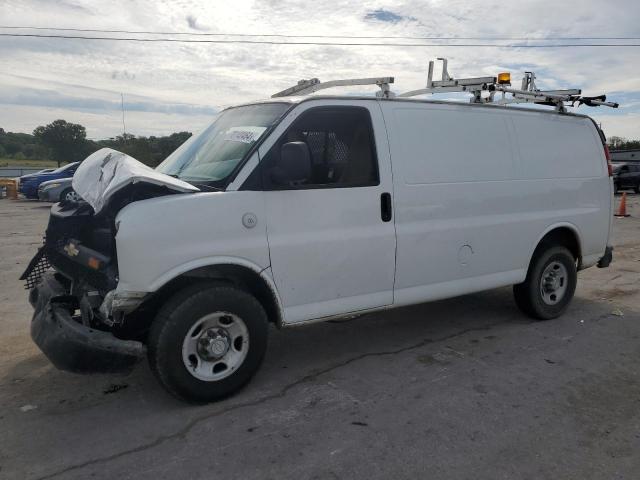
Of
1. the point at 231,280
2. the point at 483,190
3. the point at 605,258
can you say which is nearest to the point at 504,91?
the point at 483,190

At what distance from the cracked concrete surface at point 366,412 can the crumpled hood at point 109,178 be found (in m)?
1.46

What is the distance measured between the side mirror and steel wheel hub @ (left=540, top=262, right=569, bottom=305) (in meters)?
3.27

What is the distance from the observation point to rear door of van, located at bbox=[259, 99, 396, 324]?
3.88 meters

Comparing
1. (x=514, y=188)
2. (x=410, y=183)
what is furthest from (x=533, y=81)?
(x=410, y=183)

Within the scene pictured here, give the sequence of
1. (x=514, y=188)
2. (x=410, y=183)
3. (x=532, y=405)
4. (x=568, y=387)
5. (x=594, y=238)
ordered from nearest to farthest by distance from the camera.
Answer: (x=532, y=405), (x=568, y=387), (x=410, y=183), (x=514, y=188), (x=594, y=238)

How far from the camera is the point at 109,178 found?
358 cm

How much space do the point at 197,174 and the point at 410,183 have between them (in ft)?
5.60

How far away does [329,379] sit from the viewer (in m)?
4.21

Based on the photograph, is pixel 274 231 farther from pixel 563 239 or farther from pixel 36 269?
pixel 563 239

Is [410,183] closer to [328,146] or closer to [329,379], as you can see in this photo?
[328,146]

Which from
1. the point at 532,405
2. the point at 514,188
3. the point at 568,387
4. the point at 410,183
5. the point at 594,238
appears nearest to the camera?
the point at 532,405

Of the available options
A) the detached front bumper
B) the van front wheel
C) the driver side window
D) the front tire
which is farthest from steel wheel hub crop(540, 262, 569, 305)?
the detached front bumper

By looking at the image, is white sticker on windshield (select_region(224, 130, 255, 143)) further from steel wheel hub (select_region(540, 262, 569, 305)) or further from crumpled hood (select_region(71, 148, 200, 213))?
steel wheel hub (select_region(540, 262, 569, 305))

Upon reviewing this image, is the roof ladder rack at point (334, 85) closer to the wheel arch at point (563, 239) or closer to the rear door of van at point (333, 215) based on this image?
the rear door of van at point (333, 215)
